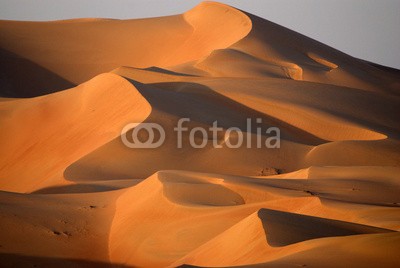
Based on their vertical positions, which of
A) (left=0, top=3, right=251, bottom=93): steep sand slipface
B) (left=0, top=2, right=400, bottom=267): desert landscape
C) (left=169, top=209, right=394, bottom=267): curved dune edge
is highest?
(left=0, top=3, right=251, bottom=93): steep sand slipface

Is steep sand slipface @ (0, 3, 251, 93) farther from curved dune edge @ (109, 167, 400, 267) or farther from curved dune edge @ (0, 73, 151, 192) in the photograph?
curved dune edge @ (109, 167, 400, 267)

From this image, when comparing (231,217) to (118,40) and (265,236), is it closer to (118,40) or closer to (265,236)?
(265,236)

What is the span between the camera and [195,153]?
17.5 metres

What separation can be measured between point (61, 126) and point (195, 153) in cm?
382

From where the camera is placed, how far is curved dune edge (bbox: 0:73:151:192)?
58.7ft

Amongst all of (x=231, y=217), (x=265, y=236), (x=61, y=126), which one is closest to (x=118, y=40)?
(x=61, y=126)

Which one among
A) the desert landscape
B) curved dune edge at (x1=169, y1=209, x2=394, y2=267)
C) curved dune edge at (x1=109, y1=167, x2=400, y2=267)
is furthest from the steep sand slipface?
curved dune edge at (x1=169, y1=209, x2=394, y2=267)

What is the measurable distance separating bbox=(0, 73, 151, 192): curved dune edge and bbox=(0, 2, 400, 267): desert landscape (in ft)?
0.14

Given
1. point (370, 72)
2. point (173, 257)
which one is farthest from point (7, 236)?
point (370, 72)

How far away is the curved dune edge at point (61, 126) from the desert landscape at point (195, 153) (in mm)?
41

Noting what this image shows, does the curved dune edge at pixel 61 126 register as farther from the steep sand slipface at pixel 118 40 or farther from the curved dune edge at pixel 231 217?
the steep sand slipface at pixel 118 40

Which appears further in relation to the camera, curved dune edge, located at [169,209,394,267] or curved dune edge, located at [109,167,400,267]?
curved dune edge, located at [109,167,400,267]

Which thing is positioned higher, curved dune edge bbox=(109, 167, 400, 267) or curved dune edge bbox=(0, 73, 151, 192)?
curved dune edge bbox=(0, 73, 151, 192)

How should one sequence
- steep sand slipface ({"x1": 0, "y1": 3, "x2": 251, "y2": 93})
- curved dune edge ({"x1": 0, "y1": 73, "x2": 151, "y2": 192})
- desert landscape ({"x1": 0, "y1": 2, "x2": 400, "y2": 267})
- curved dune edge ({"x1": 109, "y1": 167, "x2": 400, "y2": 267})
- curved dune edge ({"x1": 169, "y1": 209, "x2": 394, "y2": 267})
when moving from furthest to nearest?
steep sand slipface ({"x1": 0, "y1": 3, "x2": 251, "y2": 93}) < curved dune edge ({"x1": 0, "y1": 73, "x2": 151, "y2": 192}) < desert landscape ({"x1": 0, "y1": 2, "x2": 400, "y2": 267}) < curved dune edge ({"x1": 109, "y1": 167, "x2": 400, "y2": 267}) < curved dune edge ({"x1": 169, "y1": 209, "x2": 394, "y2": 267})
